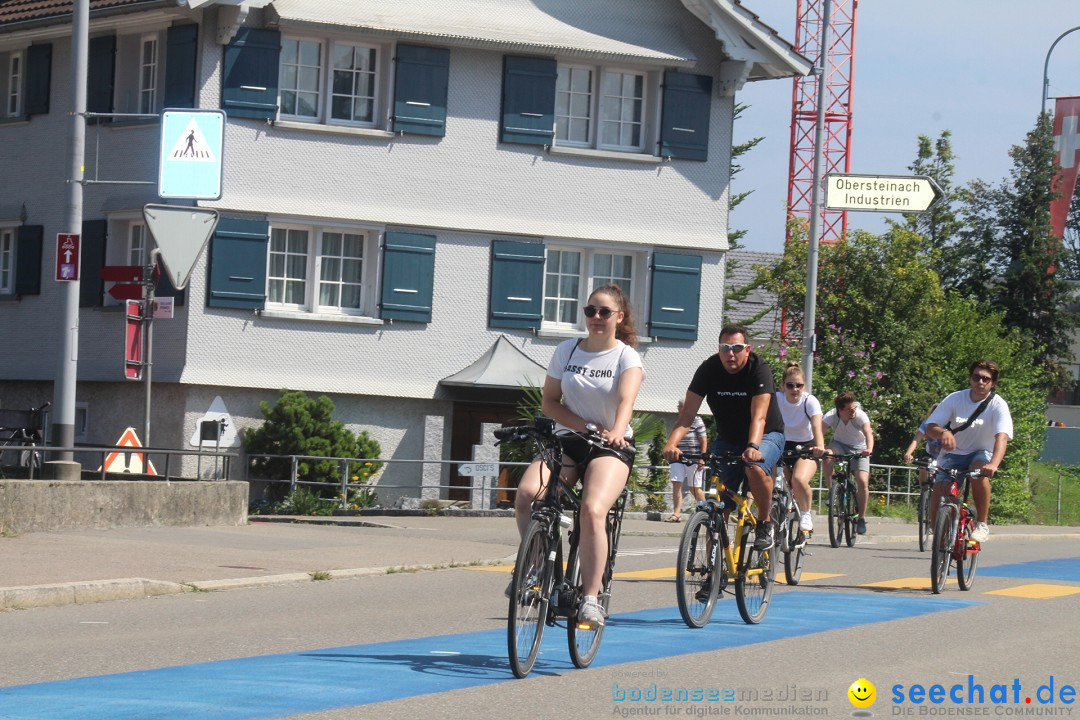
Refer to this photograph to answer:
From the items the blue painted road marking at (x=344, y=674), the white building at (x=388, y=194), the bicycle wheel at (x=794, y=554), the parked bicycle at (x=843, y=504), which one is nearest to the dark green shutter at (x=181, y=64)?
the white building at (x=388, y=194)

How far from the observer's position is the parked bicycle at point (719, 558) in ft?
33.8

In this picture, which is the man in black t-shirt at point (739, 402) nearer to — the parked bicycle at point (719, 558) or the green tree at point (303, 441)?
the parked bicycle at point (719, 558)

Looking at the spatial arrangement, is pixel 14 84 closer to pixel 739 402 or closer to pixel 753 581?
pixel 739 402

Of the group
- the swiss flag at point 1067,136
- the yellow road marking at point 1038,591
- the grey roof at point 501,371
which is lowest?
the yellow road marking at point 1038,591

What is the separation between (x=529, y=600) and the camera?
8.06 meters

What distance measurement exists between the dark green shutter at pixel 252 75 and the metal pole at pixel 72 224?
7214 millimetres

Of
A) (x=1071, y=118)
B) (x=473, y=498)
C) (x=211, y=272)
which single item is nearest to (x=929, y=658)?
(x=473, y=498)

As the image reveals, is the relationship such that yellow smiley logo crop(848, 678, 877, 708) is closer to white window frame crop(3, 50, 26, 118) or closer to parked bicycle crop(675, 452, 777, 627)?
parked bicycle crop(675, 452, 777, 627)

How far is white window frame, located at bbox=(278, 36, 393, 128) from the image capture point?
25.8 m

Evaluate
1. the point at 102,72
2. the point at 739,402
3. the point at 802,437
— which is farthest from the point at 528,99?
the point at 739,402

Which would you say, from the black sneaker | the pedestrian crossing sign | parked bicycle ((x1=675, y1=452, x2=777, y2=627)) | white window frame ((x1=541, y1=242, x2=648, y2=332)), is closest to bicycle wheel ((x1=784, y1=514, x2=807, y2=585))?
parked bicycle ((x1=675, y1=452, x2=777, y2=627))

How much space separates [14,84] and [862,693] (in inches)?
916

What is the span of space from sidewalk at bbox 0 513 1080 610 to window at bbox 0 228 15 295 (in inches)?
365

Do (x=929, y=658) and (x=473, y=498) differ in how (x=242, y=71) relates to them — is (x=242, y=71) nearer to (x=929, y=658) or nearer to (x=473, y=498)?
(x=473, y=498)
